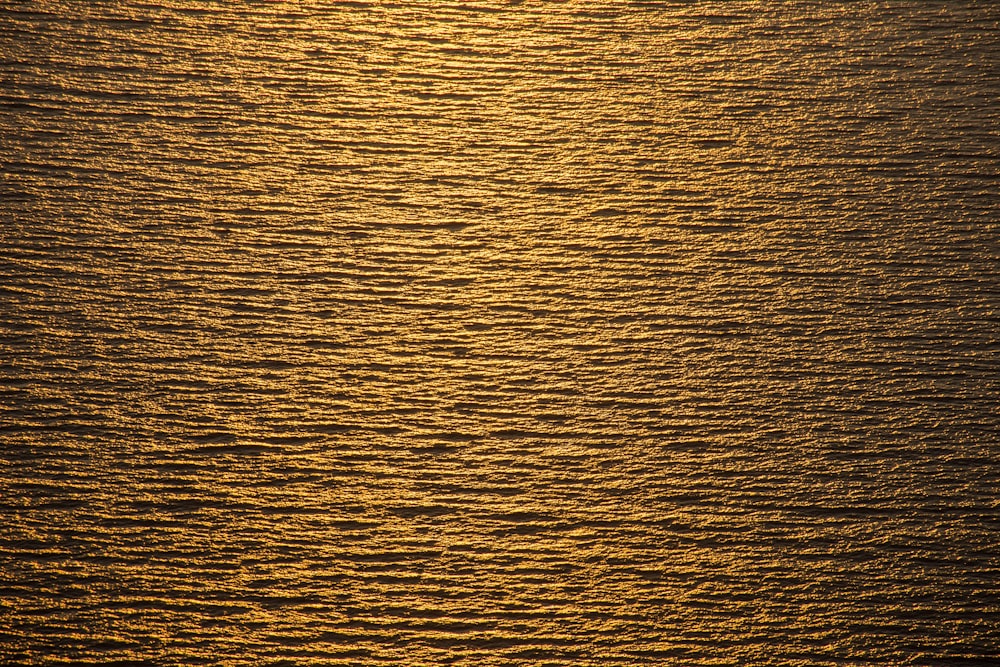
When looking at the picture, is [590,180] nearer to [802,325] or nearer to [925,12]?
[802,325]

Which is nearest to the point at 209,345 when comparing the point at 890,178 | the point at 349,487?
the point at 349,487

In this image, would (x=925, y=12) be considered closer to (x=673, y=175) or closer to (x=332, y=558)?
(x=673, y=175)

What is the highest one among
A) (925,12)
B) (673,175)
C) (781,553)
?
(925,12)

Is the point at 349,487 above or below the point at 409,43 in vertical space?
below

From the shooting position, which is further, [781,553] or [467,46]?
[467,46]

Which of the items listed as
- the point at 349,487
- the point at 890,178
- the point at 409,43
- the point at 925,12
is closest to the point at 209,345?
the point at 349,487

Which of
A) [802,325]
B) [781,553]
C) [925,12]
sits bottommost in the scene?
[781,553]
